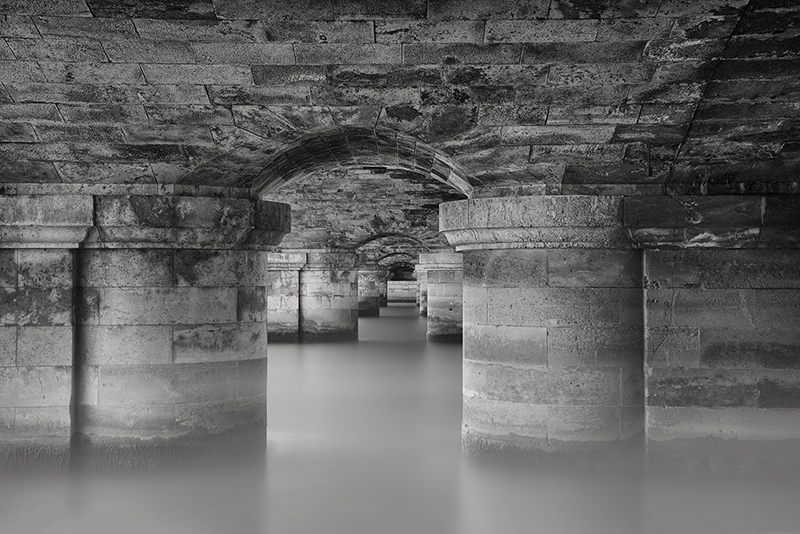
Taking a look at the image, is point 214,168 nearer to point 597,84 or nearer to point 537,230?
point 537,230

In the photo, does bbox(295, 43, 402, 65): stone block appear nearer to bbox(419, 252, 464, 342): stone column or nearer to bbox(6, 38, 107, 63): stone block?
bbox(6, 38, 107, 63): stone block

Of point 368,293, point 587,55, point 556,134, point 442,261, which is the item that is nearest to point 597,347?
point 556,134

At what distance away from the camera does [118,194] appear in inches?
187

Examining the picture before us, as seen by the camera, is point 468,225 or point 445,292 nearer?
point 468,225

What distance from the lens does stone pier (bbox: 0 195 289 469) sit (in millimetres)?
4730

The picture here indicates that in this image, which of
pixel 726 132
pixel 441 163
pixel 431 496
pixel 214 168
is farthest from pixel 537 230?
pixel 214 168

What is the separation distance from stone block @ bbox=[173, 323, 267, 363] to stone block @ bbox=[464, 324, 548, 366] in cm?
161

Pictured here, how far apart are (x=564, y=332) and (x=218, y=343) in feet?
7.78

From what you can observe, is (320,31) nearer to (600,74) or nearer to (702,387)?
(600,74)

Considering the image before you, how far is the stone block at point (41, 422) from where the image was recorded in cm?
472

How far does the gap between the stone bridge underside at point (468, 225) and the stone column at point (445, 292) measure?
28.0 ft

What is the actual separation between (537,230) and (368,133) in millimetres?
1250

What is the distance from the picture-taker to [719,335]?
4633mm

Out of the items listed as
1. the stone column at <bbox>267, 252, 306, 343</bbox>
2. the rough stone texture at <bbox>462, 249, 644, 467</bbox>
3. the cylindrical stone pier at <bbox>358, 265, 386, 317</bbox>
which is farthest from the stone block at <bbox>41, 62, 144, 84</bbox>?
the cylindrical stone pier at <bbox>358, 265, 386, 317</bbox>
